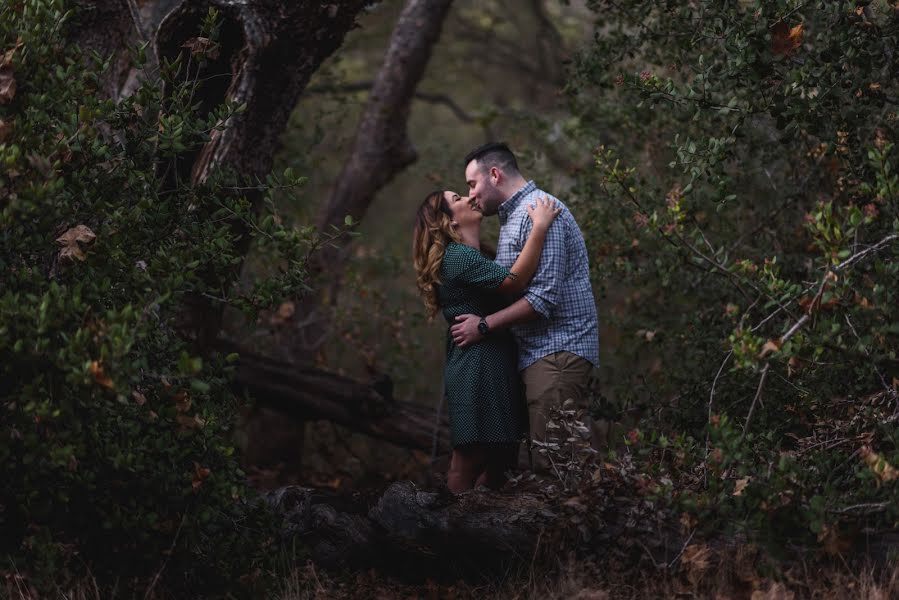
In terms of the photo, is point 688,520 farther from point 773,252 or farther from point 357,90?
point 357,90

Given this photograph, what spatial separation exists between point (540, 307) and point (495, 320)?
25 cm

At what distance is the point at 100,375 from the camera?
320 cm

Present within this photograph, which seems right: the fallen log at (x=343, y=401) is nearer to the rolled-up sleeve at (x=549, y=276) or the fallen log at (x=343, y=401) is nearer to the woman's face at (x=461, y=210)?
the woman's face at (x=461, y=210)

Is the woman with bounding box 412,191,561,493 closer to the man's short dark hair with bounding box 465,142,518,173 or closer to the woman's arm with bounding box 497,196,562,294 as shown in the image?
the woman's arm with bounding box 497,196,562,294

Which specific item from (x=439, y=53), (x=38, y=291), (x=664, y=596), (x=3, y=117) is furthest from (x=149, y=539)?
(x=439, y=53)

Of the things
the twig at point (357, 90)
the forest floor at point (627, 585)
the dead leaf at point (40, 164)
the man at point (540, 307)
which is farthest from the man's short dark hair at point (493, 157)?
the twig at point (357, 90)

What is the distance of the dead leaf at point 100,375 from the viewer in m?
3.19

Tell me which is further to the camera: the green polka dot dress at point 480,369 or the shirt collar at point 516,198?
the shirt collar at point 516,198

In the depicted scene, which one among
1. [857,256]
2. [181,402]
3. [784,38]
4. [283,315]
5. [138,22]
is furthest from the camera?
[283,315]

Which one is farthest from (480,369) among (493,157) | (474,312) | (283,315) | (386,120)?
(386,120)

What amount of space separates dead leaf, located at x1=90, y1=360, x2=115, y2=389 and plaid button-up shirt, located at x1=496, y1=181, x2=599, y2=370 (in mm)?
2403

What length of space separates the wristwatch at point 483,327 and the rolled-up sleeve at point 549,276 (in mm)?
264

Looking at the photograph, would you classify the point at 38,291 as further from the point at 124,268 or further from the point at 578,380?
the point at 578,380

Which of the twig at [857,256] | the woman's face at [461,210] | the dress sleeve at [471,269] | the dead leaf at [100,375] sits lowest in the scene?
the dress sleeve at [471,269]
